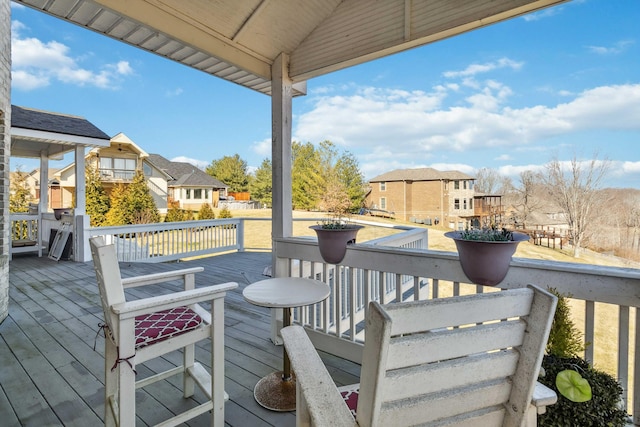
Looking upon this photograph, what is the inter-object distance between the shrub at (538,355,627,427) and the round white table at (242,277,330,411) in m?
1.15

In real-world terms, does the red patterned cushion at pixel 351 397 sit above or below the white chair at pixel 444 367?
below

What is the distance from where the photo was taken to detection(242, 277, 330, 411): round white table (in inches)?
72.2

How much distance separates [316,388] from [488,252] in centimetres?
117

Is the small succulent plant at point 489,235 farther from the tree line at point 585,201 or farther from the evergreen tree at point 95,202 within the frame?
the evergreen tree at point 95,202

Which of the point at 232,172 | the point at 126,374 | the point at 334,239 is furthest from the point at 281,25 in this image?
the point at 232,172

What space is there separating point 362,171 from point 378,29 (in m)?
8.78

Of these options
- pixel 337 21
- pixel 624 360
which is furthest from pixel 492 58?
pixel 624 360

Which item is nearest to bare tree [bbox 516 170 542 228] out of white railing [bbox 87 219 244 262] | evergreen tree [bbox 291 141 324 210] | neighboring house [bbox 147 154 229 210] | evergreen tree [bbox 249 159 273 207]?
evergreen tree [bbox 291 141 324 210]

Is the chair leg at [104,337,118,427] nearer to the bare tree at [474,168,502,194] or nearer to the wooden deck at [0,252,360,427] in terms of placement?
the wooden deck at [0,252,360,427]

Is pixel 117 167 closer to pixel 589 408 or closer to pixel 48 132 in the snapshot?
pixel 48 132

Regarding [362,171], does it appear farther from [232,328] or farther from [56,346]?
[56,346]

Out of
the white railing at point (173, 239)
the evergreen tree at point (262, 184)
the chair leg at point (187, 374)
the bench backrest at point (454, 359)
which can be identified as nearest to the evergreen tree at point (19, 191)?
the white railing at point (173, 239)

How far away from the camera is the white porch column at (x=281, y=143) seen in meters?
2.79

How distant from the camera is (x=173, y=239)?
7.03 m
